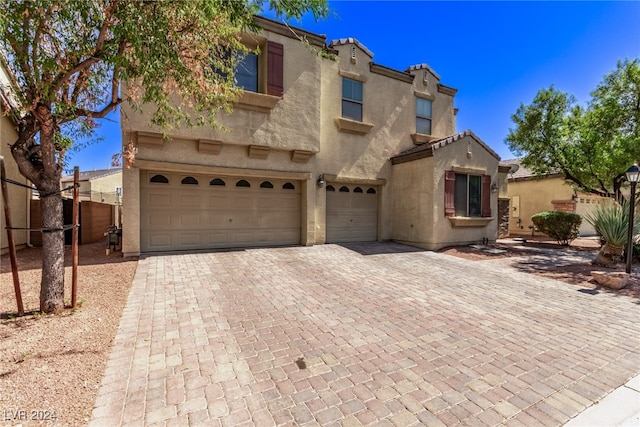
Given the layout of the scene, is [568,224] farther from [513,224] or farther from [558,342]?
[558,342]

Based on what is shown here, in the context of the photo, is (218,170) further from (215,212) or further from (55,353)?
(55,353)

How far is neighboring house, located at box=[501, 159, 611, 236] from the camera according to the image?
A: 17817 millimetres

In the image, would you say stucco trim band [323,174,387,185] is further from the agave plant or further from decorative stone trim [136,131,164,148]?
the agave plant

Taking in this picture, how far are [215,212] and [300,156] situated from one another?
3.44 meters

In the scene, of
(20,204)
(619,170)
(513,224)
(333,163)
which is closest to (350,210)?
(333,163)

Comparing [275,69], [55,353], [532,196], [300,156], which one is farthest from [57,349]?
[532,196]

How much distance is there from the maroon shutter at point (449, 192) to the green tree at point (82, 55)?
8.14 meters

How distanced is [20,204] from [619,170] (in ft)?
69.9

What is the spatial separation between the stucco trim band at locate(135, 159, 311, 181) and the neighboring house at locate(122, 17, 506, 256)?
0.04m

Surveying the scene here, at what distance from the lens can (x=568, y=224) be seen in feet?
42.0

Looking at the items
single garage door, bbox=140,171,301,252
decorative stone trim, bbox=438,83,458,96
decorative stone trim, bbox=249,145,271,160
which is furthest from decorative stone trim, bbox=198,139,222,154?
decorative stone trim, bbox=438,83,458,96

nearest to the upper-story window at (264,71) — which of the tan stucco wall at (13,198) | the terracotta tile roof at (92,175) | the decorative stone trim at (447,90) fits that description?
the tan stucco wall at (13,198)

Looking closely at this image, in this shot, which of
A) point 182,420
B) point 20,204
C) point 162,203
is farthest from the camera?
point 20,204

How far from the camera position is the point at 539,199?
18938mm
